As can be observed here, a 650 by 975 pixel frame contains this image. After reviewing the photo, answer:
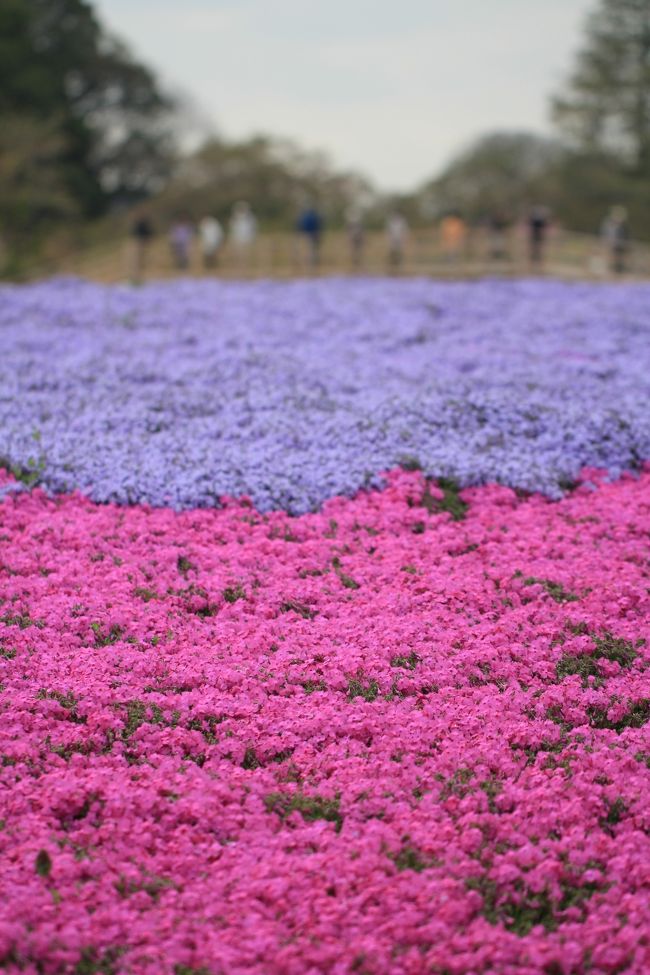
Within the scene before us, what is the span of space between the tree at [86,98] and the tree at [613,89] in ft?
54.5

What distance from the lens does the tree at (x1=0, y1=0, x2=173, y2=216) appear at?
42500 mm

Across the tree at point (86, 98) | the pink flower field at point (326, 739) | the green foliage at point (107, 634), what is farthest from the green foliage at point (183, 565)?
the tree at point (86, 98)

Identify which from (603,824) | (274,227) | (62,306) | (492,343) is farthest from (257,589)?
(274,227)

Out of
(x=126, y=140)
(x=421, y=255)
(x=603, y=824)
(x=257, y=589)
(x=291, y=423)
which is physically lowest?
(x=603, y=824)

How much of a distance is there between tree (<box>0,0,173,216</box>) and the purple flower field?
24746 mm

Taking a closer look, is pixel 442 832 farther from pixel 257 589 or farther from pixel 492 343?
pixel 492 343

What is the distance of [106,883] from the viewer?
5.60 meters

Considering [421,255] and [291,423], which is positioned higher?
[421,255]

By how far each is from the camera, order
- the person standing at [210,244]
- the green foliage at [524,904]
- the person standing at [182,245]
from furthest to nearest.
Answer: the person standing at [182,245]
the person standing at [210,244]
the green foliage at [524,904]

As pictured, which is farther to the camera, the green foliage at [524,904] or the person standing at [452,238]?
the person standing at [452,238]

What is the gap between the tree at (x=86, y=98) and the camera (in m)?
42.5

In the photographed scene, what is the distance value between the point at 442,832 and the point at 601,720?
166cm

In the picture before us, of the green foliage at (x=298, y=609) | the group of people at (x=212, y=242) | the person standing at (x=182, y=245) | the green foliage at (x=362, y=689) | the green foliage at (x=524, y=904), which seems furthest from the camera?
the person standing at (x=182, y=245)

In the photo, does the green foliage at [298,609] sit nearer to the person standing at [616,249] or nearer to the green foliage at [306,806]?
A: the green foliage at [306,806]
